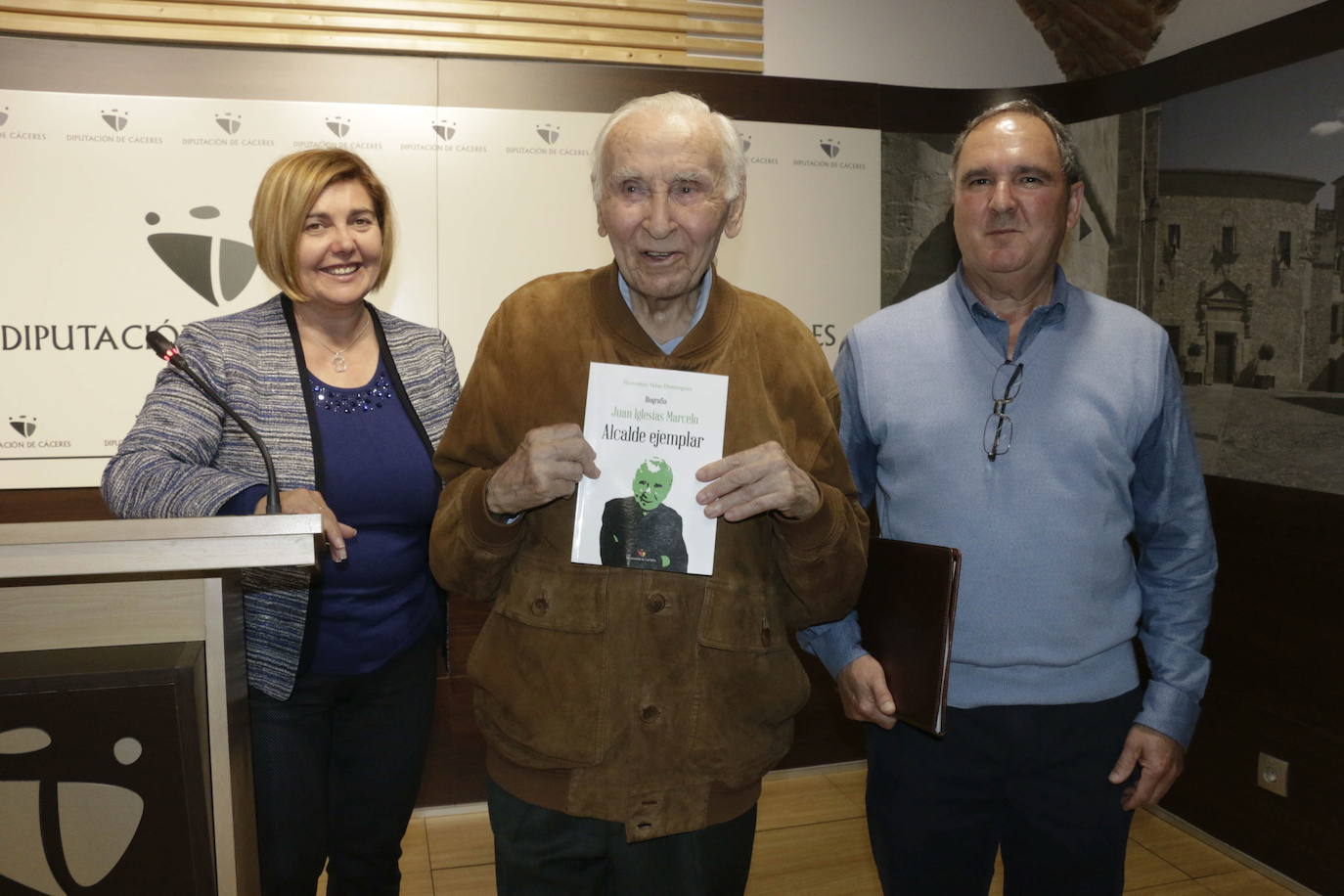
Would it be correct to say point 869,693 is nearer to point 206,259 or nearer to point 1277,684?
point 1277,684

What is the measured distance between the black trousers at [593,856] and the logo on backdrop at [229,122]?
3028 millimetres

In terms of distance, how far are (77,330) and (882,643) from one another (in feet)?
10.5

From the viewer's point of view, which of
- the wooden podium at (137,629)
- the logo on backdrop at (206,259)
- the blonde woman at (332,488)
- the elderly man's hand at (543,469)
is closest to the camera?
the wooden podium at (137,629)

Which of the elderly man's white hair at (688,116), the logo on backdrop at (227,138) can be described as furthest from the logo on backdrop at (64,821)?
the logo on backdrop at (227,138)

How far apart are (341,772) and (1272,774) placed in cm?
319

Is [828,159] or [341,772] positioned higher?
[828,159]

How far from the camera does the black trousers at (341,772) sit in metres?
2.05

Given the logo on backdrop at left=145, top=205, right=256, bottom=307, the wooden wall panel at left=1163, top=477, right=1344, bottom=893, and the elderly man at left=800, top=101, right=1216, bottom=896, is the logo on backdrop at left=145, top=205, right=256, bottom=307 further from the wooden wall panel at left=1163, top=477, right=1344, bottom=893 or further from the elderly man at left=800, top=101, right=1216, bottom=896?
the wooden wall panel at left=1163, top=477, right=1344, bottom=893

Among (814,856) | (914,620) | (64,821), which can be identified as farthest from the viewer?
(814,856)

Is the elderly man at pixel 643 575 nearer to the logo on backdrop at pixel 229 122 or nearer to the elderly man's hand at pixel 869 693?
the elderly man's hand at pixel 869 693

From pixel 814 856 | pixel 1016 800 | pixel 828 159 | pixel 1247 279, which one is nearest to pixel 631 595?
pixel 1016 800

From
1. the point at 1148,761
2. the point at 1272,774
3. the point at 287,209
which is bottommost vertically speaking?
the point at 1272,774

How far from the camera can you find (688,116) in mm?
1557

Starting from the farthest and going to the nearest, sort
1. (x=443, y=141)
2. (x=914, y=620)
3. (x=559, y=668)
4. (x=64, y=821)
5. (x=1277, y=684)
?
(x=443, y=141) → (x=1277, y=684) → (x=914, y=620) → (x=559, y=668) → (x=64, y=821)
